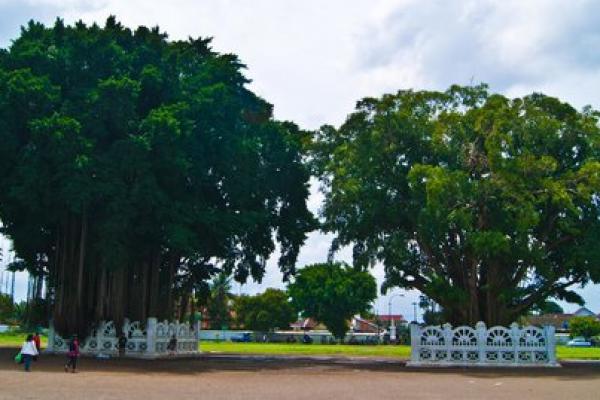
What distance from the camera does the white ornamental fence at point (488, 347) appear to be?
28.1 meters

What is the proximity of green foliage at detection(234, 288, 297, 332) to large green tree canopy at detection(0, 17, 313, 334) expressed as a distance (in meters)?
51.5

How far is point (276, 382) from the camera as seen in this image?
65.6 feet

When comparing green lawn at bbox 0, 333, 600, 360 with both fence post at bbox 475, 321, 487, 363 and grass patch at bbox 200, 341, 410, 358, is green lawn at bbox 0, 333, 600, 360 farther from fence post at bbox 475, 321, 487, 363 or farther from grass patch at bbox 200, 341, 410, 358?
fence post at bbox 475, 321, 487, 363

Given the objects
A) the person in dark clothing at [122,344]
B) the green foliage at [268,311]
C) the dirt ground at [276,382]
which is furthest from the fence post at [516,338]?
the green foliage at [268,311]

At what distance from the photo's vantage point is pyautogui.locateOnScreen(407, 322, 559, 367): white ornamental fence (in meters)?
28.1

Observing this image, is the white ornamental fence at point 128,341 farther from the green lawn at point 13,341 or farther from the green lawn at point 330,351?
the green lawn at point 13,341

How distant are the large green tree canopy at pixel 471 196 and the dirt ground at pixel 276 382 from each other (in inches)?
185

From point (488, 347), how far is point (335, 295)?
47.2 meters

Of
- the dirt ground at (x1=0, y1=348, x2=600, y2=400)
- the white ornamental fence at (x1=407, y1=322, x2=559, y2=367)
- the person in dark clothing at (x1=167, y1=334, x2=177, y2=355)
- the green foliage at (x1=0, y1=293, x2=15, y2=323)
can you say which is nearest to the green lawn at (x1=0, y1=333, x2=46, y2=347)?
the green foliage at (x1=0, y1=293, x2=15, y2=323)

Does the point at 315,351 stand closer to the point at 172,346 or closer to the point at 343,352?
the point at 343,352

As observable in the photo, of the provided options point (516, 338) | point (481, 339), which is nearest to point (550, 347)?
point (516, 338)

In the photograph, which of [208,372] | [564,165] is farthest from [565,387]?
[564,165]

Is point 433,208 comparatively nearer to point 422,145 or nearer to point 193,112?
point 422,145

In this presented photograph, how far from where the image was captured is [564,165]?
3072cm
